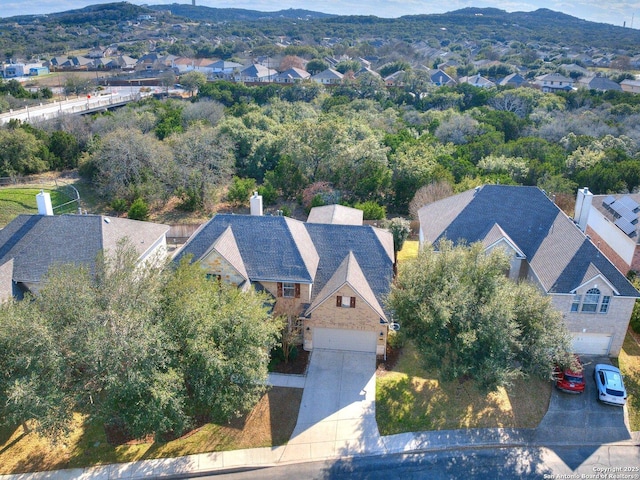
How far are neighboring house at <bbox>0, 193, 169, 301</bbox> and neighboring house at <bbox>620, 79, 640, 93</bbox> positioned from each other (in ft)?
433

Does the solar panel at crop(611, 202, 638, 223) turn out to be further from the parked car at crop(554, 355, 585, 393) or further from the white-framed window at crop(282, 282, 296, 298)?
the white-framed window at crop(282, 282, 296, 298)

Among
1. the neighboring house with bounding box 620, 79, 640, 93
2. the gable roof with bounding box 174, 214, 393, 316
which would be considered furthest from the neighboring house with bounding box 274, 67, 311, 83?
the gable roof with bounding box 174, 214, 393, 316

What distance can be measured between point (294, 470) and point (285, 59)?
143280 millimetres

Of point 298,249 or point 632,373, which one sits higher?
point 298,249

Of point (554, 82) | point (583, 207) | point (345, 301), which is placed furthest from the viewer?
point (554, 82)

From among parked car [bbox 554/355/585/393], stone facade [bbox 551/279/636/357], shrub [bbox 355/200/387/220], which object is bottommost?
parked car [bbox 554/355/585/393]

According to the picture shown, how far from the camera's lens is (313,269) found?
94.8ft

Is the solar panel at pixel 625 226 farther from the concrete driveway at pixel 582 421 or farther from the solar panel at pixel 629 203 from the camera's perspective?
the concrete driveway at pixel 582 421

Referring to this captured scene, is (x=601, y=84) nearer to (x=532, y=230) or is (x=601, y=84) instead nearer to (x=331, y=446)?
(x=532, y=230)

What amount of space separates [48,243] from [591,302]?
3156 centimetres

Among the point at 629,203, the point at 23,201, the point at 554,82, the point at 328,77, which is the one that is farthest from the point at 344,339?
the point at 554,82

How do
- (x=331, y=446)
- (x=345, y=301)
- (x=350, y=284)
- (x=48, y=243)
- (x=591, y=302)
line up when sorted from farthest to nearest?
(x=48, y=243)
(x=345, y=301)
(x=591, y=302)
(x=350, y=284)
(x=331, y=446)

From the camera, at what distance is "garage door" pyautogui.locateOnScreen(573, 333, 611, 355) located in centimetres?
2745

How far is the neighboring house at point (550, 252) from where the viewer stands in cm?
2648
